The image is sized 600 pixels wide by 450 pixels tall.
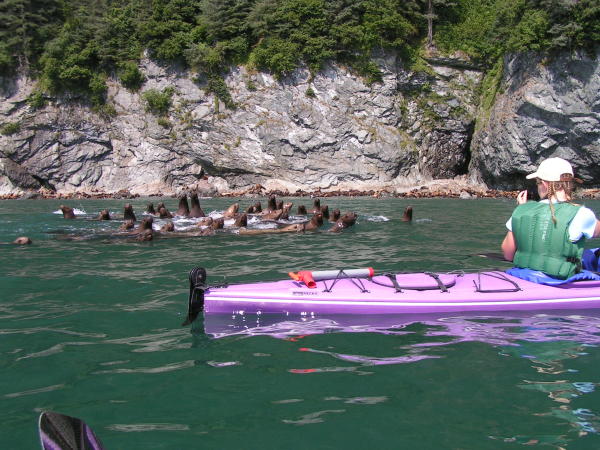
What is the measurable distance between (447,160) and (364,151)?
20.4 ft

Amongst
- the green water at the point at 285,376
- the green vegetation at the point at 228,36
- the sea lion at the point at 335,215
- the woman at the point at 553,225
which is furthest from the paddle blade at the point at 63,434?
the green vegetation at the point at 228,36

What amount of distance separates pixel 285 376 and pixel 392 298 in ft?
6.20

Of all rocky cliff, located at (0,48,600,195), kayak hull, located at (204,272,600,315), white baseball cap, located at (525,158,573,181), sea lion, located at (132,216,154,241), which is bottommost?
kayak hull, located at (204,272,600,315)

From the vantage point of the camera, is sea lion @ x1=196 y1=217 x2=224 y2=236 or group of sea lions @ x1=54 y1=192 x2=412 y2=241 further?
sea lion @ x1=196 y1=217 x2=224 y2=236

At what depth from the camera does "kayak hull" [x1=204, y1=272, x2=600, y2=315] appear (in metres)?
5.40

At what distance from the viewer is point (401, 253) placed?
1020 cm

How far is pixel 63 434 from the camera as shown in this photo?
7.29 feet

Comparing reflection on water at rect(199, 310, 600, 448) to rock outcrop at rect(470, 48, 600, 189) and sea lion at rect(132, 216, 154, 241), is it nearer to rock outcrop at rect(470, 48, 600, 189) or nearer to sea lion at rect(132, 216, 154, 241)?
sea lion at rect(132, 216, 154, 241)

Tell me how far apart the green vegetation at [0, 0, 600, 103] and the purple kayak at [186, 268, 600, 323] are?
106 feet

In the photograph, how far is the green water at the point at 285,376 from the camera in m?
3.17

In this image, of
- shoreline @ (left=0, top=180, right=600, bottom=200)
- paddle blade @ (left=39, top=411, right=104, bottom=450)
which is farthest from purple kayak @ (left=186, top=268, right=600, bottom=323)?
shoreline @ (left=0, top=180, right=600, bottom=200)

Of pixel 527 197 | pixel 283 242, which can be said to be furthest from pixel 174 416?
pixel 283 242

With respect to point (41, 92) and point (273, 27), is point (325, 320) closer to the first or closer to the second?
point (273, 27)

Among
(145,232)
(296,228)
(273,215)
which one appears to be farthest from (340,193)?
(145,232)
